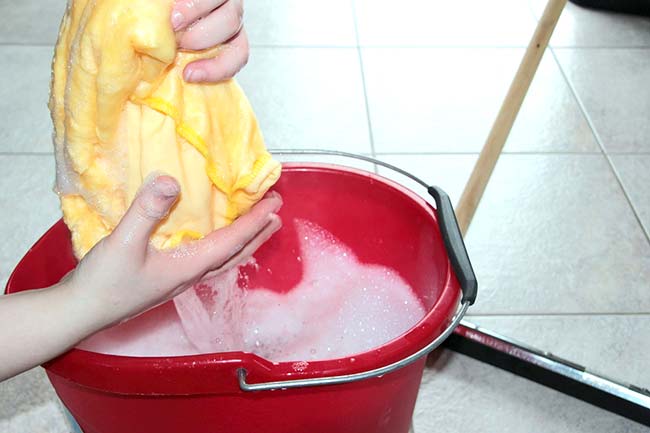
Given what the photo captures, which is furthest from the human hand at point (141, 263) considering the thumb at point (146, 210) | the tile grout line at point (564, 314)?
the tile grout line at point (564, 314)

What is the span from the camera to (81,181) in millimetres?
563

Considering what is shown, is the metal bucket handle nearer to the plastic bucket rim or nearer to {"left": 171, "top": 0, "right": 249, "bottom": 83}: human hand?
the plastic bucket rim

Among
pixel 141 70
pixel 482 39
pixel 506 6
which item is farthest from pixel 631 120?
pixel 141 70

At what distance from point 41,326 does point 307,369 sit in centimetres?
18

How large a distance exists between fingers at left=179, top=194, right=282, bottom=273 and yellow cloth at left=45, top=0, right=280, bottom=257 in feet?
0.05

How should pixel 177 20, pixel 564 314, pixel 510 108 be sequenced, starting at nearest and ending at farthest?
pixel 177 20, pixel 510 108, pixel 564 314

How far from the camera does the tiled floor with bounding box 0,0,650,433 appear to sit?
88 cm

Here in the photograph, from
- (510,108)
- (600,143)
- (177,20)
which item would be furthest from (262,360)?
(600,143)

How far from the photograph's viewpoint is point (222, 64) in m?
0.54

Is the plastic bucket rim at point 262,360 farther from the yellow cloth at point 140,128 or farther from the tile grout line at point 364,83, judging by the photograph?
the tile grout line at point 364,83

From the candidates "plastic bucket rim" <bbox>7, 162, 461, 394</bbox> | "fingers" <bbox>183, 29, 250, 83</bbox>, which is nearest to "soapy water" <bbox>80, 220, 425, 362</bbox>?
"plastic bucket rim" <bbox>7, 162, 461, 394</bbox>

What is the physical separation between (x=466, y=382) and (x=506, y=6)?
101cm

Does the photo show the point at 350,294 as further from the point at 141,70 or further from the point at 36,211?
the point at 36,211

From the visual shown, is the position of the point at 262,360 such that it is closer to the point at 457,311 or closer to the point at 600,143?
the point at 457,311
